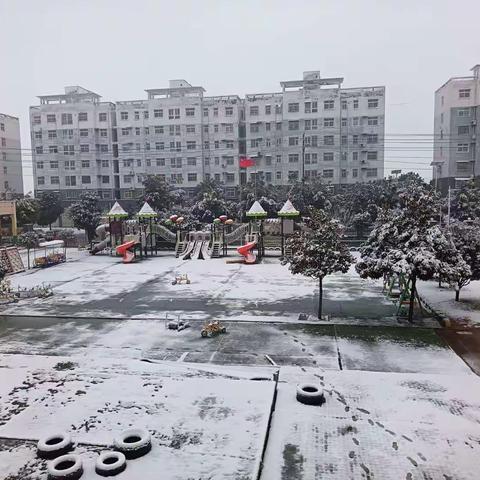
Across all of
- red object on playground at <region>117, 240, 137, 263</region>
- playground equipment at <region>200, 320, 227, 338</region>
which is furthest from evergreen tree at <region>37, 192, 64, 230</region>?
playground equipment at <region>200, 320, 227, 338</region>

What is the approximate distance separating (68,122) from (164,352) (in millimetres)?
62610

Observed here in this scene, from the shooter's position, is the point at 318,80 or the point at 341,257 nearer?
the point at 341,257

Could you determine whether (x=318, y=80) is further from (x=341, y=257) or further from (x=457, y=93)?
(x=341, y=257)

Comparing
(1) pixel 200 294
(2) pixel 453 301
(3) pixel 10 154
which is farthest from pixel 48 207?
(2) pixel 453 301

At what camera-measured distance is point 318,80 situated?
64.6m

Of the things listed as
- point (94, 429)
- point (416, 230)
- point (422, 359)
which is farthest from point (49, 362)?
point (416, 230)

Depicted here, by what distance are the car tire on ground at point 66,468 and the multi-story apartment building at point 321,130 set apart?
191 ft

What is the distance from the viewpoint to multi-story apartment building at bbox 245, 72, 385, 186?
6369 centimetres

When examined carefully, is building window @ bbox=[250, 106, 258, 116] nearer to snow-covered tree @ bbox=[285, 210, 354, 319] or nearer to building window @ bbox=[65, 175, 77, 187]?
building window @ bbox=[65, 175, 77, 187]

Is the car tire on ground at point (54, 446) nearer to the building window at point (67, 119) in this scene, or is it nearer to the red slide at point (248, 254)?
the red slide at point (248, 254)

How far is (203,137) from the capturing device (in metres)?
68.1

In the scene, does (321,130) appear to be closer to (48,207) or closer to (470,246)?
(48,207)

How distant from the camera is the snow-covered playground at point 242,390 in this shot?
8.45 meters

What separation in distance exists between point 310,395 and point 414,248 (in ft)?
27.6
